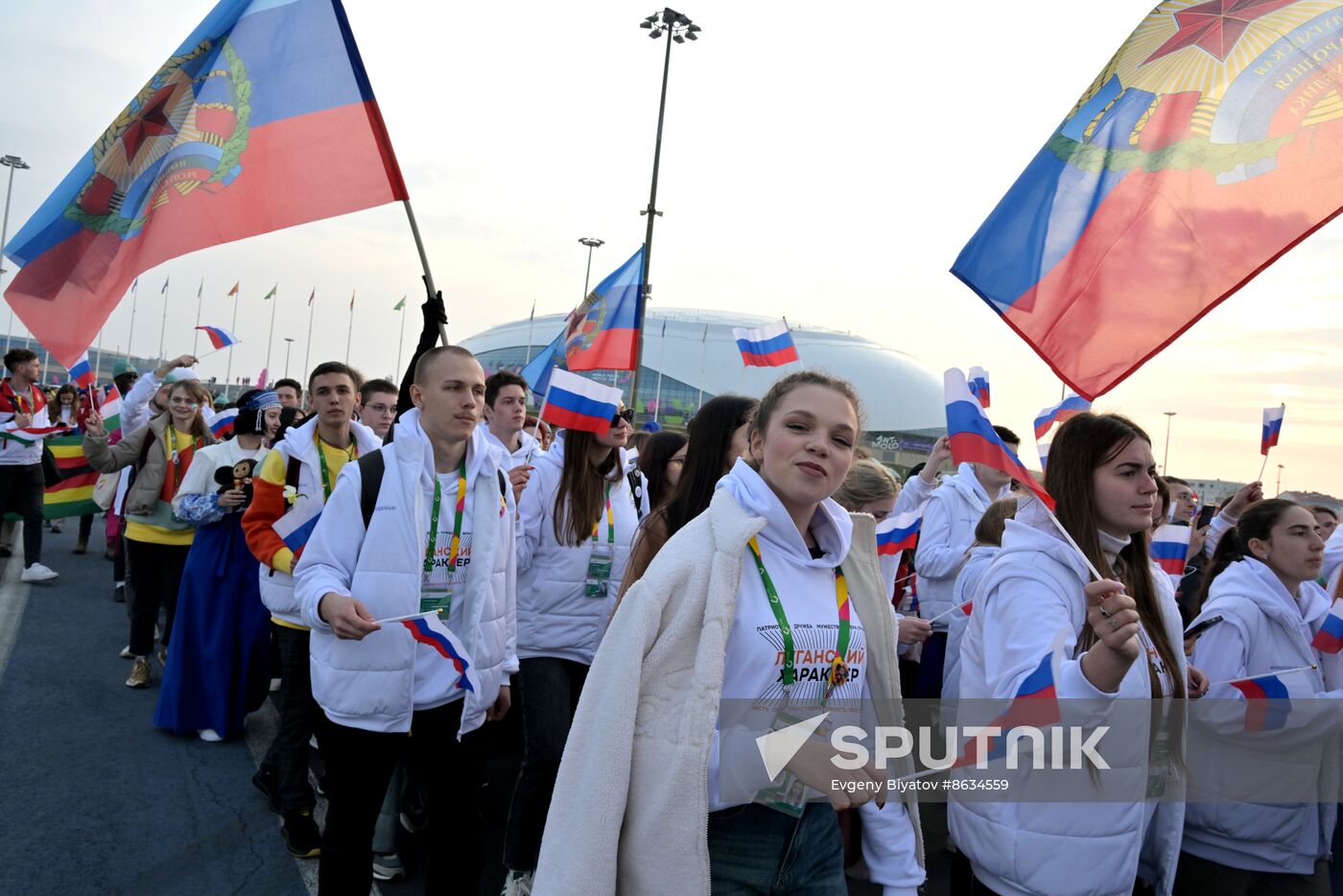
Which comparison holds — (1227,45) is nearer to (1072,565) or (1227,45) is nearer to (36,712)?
(1072,565)

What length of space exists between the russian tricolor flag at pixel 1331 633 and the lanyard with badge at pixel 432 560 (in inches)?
134

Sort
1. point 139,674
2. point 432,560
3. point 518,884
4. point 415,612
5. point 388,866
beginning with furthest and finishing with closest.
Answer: point 139,674, point 388,866, point 518,884, point 432,560, point 415,612

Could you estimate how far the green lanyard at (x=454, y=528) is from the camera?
10.6 feet

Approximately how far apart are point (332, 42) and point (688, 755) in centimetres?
375

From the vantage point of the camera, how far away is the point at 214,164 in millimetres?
3969

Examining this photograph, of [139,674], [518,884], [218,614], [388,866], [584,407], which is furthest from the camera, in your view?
[139,674]

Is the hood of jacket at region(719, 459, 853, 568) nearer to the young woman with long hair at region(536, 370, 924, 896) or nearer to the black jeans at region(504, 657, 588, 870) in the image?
the young woman with long hair at region(536, 370, 924, 896)

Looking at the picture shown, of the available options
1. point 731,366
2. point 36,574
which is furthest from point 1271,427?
point 731,366

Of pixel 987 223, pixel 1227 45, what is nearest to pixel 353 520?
pixel 987 223

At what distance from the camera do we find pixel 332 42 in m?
4.14

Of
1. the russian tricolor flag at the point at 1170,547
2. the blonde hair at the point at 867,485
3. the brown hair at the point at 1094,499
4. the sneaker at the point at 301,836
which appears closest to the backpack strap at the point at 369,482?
the sneaker at the point at 301,836

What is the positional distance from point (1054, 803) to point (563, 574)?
2.43m

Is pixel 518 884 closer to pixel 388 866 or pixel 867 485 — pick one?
A: pixel 388 866

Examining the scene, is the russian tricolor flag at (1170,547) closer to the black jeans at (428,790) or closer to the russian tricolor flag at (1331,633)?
the russian tricolor flag at (1331,633)
